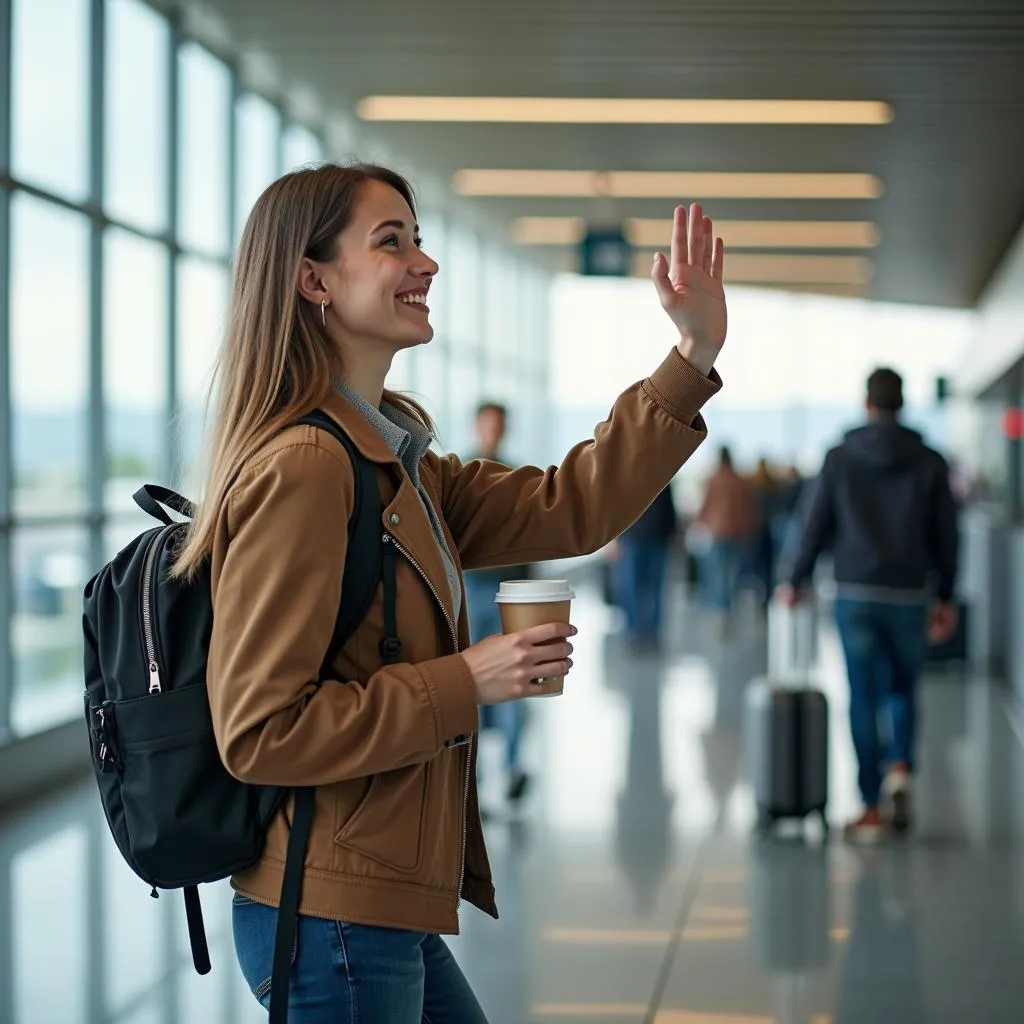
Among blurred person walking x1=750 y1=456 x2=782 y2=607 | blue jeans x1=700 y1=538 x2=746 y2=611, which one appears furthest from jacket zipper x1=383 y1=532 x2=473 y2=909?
blurred person walking x1=750 y1=456 x2=782 y2=607

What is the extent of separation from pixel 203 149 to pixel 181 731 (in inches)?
333

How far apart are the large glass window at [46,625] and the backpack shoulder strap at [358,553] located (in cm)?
554

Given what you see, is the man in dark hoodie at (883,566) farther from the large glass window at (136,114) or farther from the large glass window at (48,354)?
the large glass window at (136,114)

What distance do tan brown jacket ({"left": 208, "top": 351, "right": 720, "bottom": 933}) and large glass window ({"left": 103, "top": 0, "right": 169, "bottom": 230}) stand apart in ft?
22.1

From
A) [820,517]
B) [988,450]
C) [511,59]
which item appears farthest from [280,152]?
[988,450]

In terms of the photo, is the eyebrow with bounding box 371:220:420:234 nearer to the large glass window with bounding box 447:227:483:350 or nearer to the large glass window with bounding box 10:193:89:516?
the large glass window with bounding box 10:193:89:516

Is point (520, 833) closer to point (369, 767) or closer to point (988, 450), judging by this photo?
point (369, 767)

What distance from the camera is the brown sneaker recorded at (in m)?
6.17

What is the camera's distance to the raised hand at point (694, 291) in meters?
1.96

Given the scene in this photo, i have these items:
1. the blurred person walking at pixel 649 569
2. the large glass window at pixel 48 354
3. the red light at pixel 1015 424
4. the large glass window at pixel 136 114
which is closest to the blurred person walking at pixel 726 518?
the blurred person walking at pixel 649 569

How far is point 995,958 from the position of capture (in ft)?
15.2

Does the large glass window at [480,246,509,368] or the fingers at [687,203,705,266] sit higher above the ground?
the large glass window at [480,246,509,368]

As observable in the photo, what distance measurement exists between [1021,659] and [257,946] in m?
9.00

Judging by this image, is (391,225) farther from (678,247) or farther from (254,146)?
(254,146)
